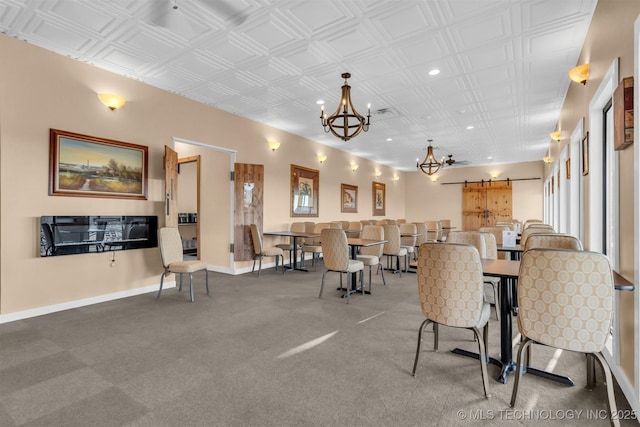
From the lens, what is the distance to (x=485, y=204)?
12.1m

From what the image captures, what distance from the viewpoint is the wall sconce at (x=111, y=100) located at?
4.27 metres

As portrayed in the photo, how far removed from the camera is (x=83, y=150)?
4.12m

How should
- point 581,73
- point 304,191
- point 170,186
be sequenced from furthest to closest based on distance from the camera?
1. point 304,191
2. point 170,186
3. point 581,73

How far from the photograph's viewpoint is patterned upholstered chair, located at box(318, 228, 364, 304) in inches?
166

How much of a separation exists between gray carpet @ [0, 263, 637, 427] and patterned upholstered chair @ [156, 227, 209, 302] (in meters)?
0.68

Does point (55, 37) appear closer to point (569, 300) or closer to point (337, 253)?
A: point (337, 253)

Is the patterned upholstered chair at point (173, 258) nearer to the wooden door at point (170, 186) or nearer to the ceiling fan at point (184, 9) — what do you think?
the wooden door at point (170, 186)

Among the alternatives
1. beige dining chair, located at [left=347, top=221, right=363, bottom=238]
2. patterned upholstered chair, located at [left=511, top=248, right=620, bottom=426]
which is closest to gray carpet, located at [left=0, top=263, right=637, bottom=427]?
patterned upholstered chair, located at [left=511, top=248, right=620, bottom=426]

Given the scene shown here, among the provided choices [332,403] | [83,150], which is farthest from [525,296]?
[83,150]

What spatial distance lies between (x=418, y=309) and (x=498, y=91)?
150 inches

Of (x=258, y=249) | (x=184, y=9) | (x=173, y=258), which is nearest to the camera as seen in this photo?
(x=184, y=9)

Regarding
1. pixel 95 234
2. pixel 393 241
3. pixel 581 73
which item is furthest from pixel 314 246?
pixel 581 73

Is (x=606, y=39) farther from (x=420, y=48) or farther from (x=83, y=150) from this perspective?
(x=83, y=150)

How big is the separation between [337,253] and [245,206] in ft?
9.31
